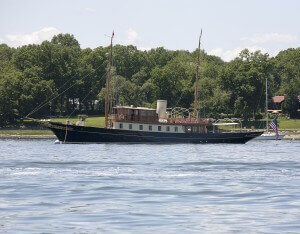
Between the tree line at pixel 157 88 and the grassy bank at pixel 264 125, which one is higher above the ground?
the tree line at pixel 157 88

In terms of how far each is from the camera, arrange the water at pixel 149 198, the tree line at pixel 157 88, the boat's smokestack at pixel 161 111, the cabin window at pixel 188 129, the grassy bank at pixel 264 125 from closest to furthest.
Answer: the water at pixel 149 198
the cabin window at pixel 188 129
the boat's smokestack at pixel 161 111
the grassy bank at pixel 264 125
the tree line at pixel 157 88

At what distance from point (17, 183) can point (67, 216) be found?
14.3 meters

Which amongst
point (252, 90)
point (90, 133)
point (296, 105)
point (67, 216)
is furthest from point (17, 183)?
point (296, 105)

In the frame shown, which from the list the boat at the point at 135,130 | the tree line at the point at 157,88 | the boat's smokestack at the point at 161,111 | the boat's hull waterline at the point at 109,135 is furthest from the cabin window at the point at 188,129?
the tree line at the point at 157,88

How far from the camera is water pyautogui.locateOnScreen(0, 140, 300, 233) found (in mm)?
32656

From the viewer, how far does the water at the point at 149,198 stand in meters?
32.7

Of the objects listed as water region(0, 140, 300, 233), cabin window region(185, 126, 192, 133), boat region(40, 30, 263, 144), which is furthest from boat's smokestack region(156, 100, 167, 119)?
water region(0, 140, 300, 233)

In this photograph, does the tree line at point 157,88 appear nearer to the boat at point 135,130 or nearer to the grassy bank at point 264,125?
the grassy bank at point 264,125

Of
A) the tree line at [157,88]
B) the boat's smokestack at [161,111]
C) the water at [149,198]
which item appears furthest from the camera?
the tree line at [157,88]

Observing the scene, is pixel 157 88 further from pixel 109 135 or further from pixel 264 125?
pixel 109 135

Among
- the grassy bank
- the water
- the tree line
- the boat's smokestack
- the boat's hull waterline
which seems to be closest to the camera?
the water

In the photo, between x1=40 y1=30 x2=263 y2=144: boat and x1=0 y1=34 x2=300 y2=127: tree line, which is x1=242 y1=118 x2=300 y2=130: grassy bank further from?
x1=40 y1=30 x2=263 y2=144: boat

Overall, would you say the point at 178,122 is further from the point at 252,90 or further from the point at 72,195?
the point at 72,195

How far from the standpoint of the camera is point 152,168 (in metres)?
62.0
